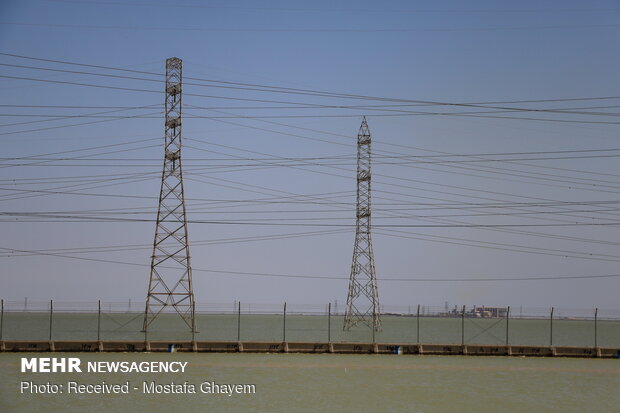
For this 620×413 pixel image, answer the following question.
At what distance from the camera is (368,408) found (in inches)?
1203

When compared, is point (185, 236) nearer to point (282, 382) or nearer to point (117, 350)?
point (117, 350)

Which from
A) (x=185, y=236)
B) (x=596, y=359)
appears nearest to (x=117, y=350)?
(x=185, y=236)

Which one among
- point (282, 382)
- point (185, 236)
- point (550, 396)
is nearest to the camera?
point (550, 396)

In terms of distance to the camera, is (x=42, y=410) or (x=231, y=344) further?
(x=231, y=344)

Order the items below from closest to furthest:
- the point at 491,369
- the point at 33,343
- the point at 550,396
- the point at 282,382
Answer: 1. the point at 550,396
2. the point at 282,382
3. the point at 491,369
4. the point at 33,343

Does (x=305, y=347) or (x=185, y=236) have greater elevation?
(x=185, y=236)

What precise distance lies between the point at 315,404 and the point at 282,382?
634 cm

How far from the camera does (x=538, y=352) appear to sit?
53219mm

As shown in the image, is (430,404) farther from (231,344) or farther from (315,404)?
(231,344)

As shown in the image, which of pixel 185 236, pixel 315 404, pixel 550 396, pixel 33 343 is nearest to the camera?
pixel 315 404

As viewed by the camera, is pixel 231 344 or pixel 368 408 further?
pixel 231 344

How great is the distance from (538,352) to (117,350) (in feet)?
90.5

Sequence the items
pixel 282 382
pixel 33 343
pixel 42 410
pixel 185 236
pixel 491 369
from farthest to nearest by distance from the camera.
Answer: pixel 185 236 → pixel 33 343 → pixel 491 369 → pixel 282 382 → pixel 42 410

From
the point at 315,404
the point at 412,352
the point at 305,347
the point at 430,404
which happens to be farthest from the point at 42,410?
the point at 412,352
